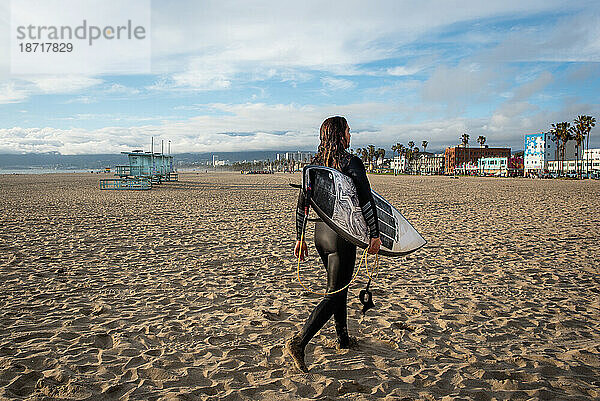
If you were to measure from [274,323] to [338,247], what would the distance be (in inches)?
72.3

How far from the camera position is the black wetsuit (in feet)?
11.5

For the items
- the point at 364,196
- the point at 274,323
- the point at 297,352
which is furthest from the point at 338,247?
the point at 274,323

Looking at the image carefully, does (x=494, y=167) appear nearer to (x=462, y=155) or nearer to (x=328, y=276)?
(x=462, y=155)

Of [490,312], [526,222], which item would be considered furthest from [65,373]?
[526,222]

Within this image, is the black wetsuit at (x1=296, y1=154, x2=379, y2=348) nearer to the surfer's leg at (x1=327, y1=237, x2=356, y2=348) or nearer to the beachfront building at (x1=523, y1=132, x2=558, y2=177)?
the surfer's leg at (x1=327, y1=237, x2=356, y2=348)

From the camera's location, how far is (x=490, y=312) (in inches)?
213

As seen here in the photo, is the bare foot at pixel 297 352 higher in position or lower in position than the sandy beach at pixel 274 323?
higher

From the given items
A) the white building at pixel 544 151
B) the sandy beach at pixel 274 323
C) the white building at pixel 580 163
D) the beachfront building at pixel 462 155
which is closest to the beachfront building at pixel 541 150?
the white building at pixel 544 151

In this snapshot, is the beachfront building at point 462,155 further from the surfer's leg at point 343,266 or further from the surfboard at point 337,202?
the surfboard at point 337,202

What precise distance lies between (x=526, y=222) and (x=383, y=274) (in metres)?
8.24

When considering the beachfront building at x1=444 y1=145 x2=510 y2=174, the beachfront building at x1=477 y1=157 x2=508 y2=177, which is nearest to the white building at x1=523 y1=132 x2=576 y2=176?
the beachfront building at x1=477 y1=157 x2=508 y2=177

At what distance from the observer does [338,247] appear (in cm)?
357

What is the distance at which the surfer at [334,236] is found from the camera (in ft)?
11.6

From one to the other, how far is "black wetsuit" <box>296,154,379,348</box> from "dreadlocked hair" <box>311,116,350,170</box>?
0.11 m
